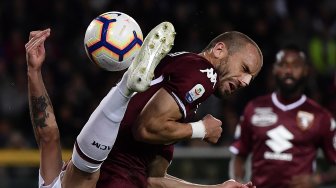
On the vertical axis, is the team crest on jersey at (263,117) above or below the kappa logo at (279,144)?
above

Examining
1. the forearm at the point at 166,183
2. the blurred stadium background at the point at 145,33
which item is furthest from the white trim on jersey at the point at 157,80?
the blurred stadium background at the point at 145,33

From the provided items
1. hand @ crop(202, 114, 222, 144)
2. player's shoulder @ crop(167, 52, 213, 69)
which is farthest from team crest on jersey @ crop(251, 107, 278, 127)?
player's shoulder @ crop(167, 52, 213, 69)

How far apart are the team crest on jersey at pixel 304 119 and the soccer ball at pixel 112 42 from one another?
8.12 feet

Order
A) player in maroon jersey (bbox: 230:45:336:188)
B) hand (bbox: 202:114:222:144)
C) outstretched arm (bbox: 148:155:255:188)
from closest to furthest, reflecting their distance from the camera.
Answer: hand (bbox: 202:114:222:144), outstretched arm (bbox: 148:155:255:188), player in maroon jersey (bbox: 230:45:336:188)

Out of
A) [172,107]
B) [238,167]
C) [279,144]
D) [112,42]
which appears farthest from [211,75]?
[238,167]

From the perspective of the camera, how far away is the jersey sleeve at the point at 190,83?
470cm

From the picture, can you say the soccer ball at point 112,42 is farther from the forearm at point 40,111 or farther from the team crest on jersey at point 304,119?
the team crest on jersey at point 304,119

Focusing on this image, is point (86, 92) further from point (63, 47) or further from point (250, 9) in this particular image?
point (250, 9)

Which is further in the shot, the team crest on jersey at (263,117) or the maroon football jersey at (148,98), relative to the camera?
the team crest on jersey at (263,117)

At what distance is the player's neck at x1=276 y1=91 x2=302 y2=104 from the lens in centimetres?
745

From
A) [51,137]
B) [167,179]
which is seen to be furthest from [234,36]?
[51,137]

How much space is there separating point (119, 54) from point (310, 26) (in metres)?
6.33

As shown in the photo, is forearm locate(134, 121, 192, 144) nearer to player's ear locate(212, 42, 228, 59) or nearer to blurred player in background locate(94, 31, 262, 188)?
blurred player in background locate(94, 31, 262, 188)

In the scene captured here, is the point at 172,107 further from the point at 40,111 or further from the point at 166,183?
the point at 40,111
